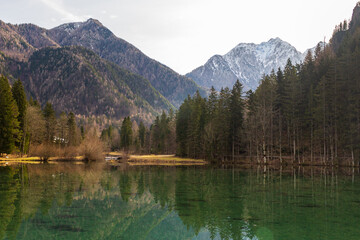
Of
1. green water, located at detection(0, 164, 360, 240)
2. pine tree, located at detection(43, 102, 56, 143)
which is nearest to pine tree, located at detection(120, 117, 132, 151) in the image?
pine tree, located at detection(43, 102, 56, 143)

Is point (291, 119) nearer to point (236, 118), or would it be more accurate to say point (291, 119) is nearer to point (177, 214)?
point (236, 118)

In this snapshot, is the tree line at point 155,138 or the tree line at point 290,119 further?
the tree line at point 155,138

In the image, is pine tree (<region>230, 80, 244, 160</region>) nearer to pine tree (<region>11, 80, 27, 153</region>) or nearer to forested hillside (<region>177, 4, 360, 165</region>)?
forested hillside (<region>177, 4, 360, 165</region>)

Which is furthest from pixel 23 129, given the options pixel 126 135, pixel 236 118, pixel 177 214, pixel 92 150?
pixel 126 135

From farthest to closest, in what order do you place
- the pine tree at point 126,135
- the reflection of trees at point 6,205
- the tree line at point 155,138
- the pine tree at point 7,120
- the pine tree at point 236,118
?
1. the pine tree at point 126,135
2. the tree line at point 155,138
3. the pine tree at point 236,118
4. the pine tree at point 7,120
5. the reflection of trees at point 6,205

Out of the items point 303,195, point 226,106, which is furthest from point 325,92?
point 303,195

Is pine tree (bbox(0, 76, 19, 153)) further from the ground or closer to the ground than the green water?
further from the ground

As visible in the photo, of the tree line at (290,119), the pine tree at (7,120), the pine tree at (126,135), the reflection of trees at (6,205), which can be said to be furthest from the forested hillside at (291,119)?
the pine tree at (126,135)

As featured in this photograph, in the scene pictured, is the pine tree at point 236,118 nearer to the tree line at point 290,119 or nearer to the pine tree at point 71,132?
A: the tree line at point 290,119

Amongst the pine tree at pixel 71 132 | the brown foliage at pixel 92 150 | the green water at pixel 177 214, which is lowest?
the green water at pixel 177 214

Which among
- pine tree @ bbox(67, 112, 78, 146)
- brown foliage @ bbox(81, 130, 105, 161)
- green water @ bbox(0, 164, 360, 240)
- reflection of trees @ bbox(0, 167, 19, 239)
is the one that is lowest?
green water @ bbox(0, 164, 360, 240)

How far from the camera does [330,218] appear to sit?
48.2 ft

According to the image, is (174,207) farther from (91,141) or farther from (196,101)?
(196,101)

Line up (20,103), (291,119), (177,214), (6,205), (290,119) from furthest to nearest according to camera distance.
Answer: (20,103), (290,119), (291,119), (6,205), (177,214)
